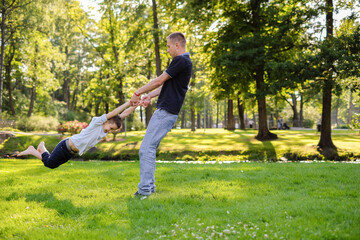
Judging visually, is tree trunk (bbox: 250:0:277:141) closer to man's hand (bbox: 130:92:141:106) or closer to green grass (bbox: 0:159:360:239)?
green grass (bbox: 0:159:360:239)

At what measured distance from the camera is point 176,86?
5.16m

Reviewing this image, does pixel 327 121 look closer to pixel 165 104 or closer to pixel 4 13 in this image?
pixel 165 104

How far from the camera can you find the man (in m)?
5.02

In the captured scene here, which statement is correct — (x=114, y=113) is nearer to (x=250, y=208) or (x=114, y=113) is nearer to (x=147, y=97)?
(x=147, y=97)

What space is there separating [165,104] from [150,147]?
2.82 feet

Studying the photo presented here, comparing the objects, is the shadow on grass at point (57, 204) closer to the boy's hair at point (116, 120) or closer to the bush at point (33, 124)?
the boy's hair at point (116, 120)

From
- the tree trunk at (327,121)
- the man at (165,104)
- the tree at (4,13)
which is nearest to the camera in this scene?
the man at (165,104)

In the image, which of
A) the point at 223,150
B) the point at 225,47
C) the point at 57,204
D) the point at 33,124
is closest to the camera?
the point at 57,204

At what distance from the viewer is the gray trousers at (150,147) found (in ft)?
16.5

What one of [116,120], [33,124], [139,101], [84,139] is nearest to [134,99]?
[139,101]

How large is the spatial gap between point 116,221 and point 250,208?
199cm

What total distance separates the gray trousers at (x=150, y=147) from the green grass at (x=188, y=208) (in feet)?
0.96

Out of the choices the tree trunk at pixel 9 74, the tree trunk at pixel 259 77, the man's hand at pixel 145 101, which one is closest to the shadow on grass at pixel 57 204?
the man's hand at pixel 145 101

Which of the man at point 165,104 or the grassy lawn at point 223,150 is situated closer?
the man at point 165,104
